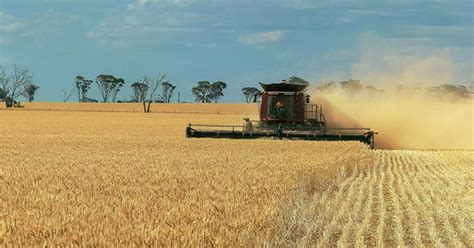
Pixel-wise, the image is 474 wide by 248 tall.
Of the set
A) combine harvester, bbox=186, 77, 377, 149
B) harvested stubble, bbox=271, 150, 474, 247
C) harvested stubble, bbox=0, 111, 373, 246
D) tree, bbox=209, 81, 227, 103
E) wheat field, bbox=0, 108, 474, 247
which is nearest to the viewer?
harvested stubble, bbox=0, 111, 373, 246

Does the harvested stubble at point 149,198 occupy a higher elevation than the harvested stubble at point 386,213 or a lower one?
higher

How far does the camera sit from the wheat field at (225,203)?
592 centimetres

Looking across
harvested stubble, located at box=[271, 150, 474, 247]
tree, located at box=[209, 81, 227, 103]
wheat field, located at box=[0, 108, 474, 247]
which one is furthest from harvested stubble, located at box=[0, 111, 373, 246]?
tree, located at box=[209, 81, 227, 103]

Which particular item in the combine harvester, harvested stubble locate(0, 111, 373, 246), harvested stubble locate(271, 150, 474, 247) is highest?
the combine harvester

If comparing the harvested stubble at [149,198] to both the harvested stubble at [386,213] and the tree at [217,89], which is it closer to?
the harvested stubble at [386,213]

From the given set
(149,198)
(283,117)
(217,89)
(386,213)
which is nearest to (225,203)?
(149,198)

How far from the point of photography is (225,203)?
780 cm

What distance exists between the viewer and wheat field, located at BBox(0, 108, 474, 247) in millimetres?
5918

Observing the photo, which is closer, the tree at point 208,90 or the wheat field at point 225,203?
the wheat field at point 225,203

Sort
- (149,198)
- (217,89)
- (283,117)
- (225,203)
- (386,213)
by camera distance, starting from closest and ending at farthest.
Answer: (225,203), (149,198), (386,213), (283,117), (217,89)

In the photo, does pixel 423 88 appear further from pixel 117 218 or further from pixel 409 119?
pixel 117 218

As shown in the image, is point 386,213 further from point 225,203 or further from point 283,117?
point 283,117

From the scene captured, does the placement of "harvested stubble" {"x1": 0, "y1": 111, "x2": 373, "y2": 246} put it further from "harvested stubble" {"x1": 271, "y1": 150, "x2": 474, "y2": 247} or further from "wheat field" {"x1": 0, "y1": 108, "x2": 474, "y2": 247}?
"harvested stubble" {"x1": 271, "y1": 150, "x2": 474, "y2": 247}

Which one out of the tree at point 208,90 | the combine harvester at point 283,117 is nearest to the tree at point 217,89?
the tree at point 208,90
